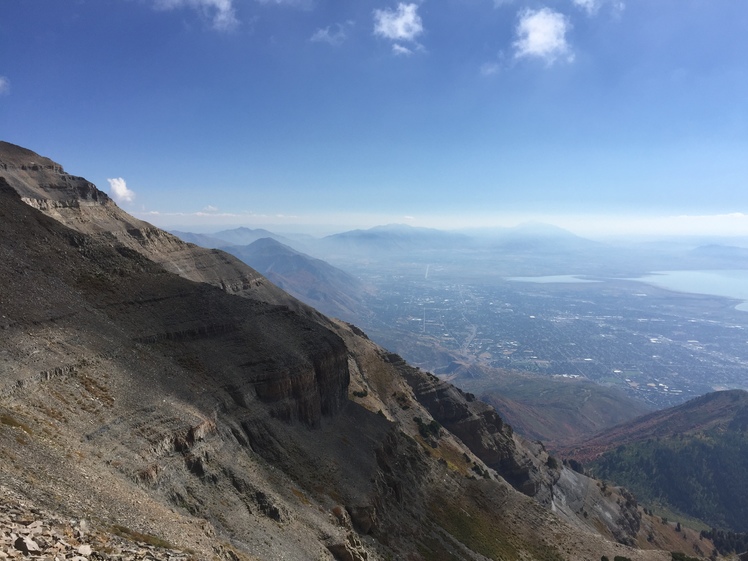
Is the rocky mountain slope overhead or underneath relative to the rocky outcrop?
underneath

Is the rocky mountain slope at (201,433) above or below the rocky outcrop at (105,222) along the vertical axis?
below

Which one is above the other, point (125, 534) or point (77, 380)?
point (77, 380)

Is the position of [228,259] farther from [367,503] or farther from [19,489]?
[19,489]

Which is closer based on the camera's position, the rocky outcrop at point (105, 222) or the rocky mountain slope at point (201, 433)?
the rocky mountain slope at point (201, 433)

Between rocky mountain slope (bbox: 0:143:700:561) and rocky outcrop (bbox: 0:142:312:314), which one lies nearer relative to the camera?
rocky mountain slope (bbox: 0:143:700:561)

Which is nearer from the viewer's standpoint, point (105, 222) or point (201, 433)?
point (201, 433)

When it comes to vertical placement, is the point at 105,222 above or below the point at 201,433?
above

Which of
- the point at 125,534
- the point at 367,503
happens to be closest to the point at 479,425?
the point at 367,503

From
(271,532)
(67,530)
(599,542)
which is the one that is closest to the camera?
(67,530)
